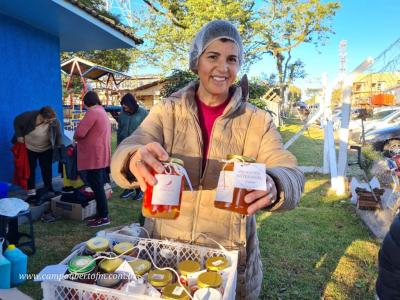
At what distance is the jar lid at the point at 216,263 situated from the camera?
1.21 meters

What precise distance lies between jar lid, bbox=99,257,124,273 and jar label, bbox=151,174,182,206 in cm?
32

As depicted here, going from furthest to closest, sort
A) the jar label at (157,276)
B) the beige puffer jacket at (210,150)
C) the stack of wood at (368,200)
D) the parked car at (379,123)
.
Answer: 1. the parked car at (379,123)
2. the stack of wood at (368,200)
3. the beige puffer jacket at (210,150)
4. the jar label at (157,276)

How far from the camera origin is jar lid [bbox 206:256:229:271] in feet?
3.98

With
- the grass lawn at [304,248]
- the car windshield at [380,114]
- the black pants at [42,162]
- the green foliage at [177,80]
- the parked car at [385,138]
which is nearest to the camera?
the grass lawn at [304,248]

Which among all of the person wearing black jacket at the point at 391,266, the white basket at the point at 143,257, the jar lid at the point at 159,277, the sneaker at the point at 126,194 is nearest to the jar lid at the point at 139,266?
the jar lid at the point at 159,277

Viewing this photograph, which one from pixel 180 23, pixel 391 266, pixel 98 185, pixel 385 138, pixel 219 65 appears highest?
pixel 180 23

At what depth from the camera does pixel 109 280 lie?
1109 millimetres

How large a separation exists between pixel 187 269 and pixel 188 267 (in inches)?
0.6

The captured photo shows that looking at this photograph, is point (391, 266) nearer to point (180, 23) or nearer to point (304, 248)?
point (304, 248)

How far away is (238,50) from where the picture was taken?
1.55 metres

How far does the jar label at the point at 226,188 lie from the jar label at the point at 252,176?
5cm

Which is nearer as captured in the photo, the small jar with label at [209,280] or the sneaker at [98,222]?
the small jar with label at [209,280]

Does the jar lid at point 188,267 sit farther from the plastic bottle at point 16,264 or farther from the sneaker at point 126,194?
the sneaker at point 126,194

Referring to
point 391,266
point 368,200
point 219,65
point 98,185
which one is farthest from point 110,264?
point 368,200
